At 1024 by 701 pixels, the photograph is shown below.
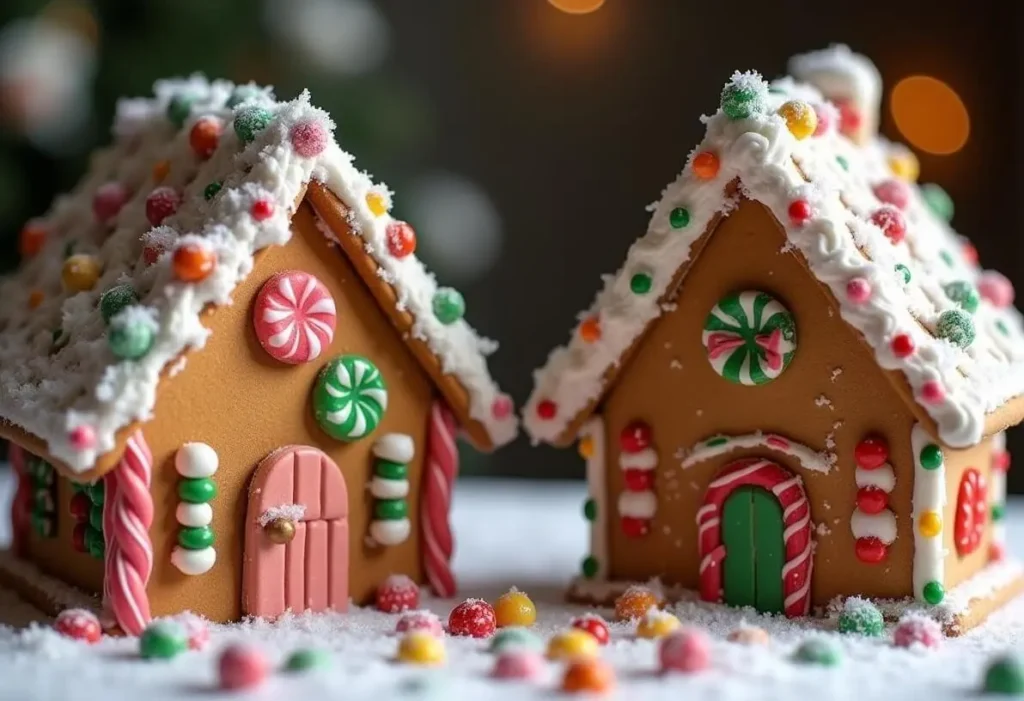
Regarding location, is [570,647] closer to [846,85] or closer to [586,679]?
[586,679]

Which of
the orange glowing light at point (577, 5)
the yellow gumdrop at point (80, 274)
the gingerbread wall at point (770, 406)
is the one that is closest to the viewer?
the gingerbread wall at point (770, 406)

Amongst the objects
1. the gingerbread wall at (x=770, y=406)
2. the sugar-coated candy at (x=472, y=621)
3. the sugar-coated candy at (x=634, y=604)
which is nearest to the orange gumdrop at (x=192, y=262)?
the sugar-coated candy at (x=472, y=621)

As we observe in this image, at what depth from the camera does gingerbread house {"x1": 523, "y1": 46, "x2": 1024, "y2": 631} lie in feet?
10.7

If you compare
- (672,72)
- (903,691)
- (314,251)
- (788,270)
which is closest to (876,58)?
(672,72)

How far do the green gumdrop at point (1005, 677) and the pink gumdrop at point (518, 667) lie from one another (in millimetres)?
918

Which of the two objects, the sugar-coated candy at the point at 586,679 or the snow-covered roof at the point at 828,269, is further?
the snow-covered roof at the point at 828,269

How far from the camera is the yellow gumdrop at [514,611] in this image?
3385 millimetres

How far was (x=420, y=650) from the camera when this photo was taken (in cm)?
287

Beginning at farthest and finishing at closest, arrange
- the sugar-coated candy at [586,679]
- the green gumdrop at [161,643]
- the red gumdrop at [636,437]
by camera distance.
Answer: the red gumdrop at [636,437] < the green gumdrop at [161,643] < the sugar-coated candy at [586,679]

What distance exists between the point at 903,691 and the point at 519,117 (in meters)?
4.21

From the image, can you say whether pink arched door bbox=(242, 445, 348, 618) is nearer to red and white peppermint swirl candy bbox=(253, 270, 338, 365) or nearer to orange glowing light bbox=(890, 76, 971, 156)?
red and white peppermint swirl candy bbox=(253, 270, 338, 365)

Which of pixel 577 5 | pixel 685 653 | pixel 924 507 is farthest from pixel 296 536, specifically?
pixel 577 5

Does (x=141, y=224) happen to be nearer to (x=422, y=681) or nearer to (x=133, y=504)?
(x=133, y=504)

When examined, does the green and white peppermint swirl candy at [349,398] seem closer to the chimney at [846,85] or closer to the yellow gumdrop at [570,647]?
the yellow gumdrop at [570,647]
